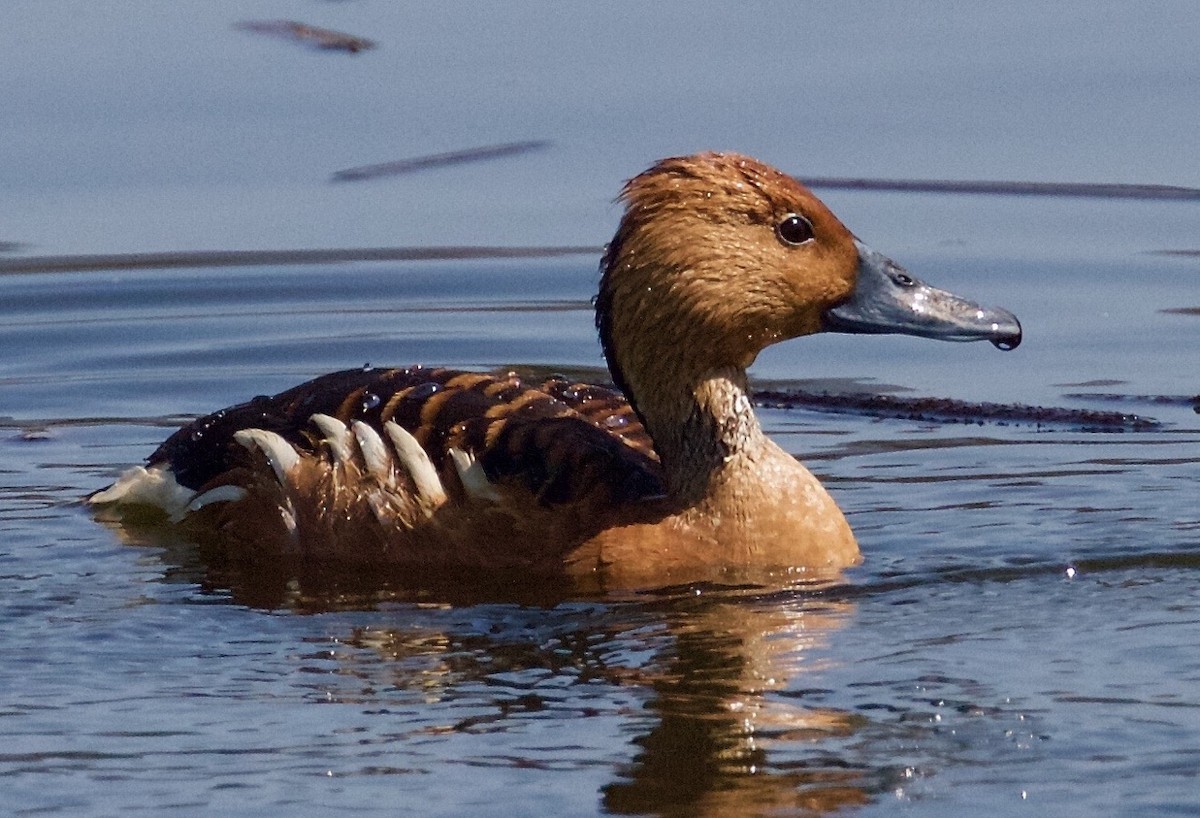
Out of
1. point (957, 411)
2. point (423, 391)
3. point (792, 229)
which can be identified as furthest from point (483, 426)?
point (957, 411)

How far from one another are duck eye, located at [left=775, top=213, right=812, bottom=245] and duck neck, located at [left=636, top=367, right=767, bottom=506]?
19.5 inches

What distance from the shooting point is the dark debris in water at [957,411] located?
11.0 metres

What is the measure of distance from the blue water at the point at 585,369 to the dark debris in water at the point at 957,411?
0.08m

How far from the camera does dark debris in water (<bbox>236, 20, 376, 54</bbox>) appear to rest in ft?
52.7

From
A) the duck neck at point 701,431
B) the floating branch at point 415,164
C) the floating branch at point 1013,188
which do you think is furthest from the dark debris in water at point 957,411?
the floating branch at point 415,164

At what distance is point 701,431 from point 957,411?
2343 millimetres

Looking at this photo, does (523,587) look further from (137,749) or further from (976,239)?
(976,239)

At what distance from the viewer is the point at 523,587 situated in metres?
8.93

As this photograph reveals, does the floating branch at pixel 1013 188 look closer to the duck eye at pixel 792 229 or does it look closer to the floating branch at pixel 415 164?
the floating branch at pixel 415 164

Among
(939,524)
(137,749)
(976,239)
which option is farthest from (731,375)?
(976,239)

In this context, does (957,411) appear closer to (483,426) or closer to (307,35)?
(483,426)

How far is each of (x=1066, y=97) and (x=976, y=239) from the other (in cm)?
152

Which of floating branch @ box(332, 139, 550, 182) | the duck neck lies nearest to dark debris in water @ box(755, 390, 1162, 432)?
the duck neck

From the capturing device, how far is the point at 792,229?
9148 mm
